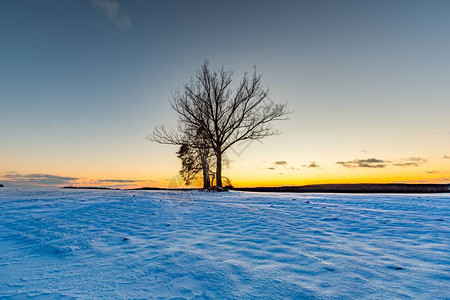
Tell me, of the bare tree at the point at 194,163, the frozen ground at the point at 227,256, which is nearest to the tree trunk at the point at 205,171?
the bare tree at the point at 194,163

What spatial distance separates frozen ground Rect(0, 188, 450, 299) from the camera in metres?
2.25

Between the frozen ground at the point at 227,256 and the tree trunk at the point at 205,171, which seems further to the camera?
the tree trunk at the point at 205,171

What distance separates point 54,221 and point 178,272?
13.7 feet

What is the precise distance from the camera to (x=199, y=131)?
58.1 feet

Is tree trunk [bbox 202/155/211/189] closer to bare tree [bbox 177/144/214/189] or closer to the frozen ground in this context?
bare tree [bbox 177/144/214/189]

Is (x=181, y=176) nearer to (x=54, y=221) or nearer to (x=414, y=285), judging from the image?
(x=54, y=221)

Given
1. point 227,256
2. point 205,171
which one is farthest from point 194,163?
point 227,256

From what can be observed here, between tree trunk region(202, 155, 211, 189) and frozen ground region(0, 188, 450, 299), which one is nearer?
frozen ground region(0, 188, 450, 299)

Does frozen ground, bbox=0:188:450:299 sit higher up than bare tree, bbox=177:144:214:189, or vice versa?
bare tree, bbox=177:144:214:189

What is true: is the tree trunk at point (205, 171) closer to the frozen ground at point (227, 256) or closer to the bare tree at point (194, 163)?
the bare tree at point (194, 163)

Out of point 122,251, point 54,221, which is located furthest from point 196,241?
point 54,221

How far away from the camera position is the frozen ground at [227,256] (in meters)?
2.25

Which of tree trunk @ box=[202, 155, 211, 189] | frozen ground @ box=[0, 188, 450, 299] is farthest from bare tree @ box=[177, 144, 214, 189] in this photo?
frozen ground @ box=[0, 188, 450, 299]

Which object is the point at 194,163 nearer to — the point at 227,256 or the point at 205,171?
the point at 205,171
